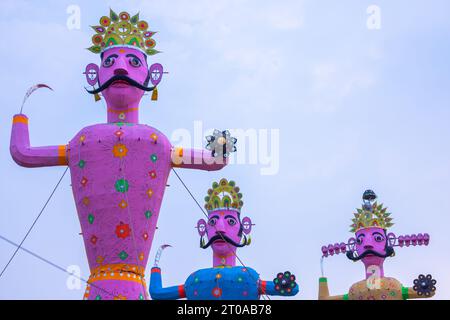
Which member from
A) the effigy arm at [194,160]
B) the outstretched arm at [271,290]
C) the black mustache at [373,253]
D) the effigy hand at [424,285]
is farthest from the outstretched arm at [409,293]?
the effigy arm at [194,160]

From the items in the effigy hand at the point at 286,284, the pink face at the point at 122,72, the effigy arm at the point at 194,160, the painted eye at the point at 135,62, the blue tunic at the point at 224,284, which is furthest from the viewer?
the blue tunic at the point at 224,284

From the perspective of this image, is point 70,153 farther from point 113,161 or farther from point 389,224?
point 389,224

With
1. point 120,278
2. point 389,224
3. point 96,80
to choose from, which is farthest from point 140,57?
point 389,224

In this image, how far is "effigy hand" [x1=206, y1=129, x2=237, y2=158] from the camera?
43.4ft

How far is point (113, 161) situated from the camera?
42.6 ft

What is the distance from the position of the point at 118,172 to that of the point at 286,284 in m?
3.14

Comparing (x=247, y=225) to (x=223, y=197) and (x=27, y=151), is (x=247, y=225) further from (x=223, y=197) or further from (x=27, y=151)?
(x=27, y=151)

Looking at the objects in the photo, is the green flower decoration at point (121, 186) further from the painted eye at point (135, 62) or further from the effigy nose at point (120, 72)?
the painted eye at point (135, 62)

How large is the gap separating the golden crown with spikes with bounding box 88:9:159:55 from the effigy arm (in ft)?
5.32

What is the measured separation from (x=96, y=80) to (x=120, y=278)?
2935 mm

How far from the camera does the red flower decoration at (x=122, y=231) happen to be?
12859mm

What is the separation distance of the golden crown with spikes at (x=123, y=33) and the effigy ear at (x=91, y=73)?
36 cm

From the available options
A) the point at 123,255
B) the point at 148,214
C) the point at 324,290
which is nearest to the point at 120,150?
the point at 148,214

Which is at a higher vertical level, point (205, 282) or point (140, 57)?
point (140, 57)
